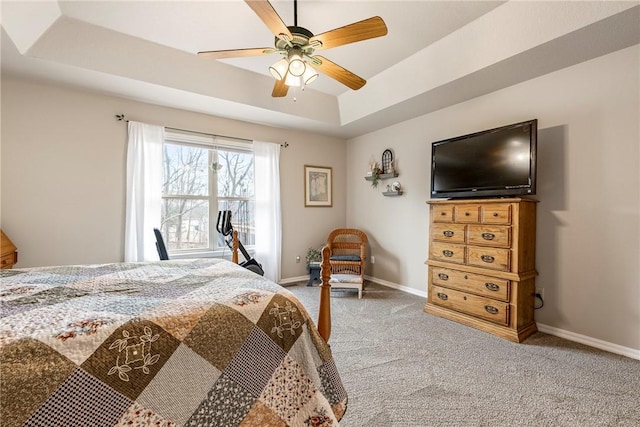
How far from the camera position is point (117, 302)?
4.07 feet

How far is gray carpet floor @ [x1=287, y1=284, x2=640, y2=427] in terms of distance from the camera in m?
1.66

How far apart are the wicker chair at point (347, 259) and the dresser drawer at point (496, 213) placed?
66.3 inches

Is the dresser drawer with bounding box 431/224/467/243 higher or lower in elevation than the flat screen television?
lower

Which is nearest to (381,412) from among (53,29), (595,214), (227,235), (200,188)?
(595,214)

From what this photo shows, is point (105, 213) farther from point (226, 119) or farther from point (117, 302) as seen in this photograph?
point (117, 302)

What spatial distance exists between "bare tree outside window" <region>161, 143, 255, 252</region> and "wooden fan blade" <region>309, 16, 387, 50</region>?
264cm

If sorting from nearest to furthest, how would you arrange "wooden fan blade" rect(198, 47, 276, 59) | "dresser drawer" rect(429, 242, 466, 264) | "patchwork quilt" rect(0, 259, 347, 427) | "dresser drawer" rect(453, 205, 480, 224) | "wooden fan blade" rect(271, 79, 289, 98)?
"patchwork quilt" rect(0, 259, 347, 427), "wooden fan blade" rect(198, 47, 276, 59), "wooden fan blade" rect(271, 79, 289, 98), "dresser drawer" rect(453, 205, 480, 224), "dresser drawer" rect(429, 242, 466, 264)

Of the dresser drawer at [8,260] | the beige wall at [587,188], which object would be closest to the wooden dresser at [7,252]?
the dresser drawer at [8,260]

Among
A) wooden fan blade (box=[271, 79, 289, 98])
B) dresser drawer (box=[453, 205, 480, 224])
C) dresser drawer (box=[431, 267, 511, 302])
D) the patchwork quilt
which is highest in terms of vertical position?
wooden fan blade (box=[271, 79, 289, 98])

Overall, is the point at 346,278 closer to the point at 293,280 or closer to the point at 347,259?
the point at 347,259

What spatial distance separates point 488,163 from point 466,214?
Answer: 558 millimetres

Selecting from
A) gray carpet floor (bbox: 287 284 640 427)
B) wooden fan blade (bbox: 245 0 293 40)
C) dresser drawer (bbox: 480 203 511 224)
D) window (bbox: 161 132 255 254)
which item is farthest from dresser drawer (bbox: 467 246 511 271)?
window (bbox: 161 132 255 254)

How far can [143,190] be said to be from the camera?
350 cm

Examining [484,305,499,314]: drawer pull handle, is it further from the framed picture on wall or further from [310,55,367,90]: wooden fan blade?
the framed picture on wall
